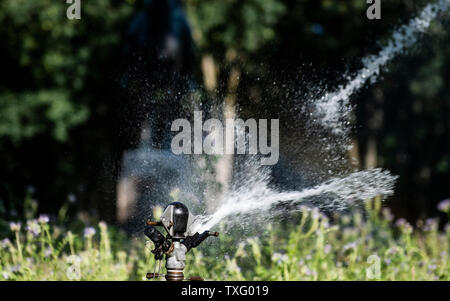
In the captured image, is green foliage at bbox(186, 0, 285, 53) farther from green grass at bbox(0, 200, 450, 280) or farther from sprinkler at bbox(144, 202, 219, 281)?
sprinkler at bbox(144, 202, 219, 281)

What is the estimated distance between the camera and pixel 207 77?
196 inches

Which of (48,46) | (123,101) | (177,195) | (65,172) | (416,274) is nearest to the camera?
(177,195)

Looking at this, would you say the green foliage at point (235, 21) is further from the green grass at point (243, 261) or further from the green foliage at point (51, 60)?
the green grass at point (243, 261)

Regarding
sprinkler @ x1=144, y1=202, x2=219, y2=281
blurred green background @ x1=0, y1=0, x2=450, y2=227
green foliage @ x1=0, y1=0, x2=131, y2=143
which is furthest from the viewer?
green foliage @ x1=0, y1=0, x2=131, y2=143

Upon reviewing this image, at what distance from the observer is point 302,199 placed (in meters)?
3.18

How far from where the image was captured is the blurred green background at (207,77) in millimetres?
5051

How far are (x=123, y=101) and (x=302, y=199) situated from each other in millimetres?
1454

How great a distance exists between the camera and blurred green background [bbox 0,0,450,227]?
199 inches

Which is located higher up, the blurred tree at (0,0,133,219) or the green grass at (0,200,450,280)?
the blurred tree at (0,0,133,219)

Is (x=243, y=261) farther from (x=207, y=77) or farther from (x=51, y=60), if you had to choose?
(x=51, y=60)

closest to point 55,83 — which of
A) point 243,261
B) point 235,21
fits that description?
point 235,21

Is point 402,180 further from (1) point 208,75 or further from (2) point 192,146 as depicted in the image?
(2) point 192,146

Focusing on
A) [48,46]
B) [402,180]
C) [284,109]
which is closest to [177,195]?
[284,109]

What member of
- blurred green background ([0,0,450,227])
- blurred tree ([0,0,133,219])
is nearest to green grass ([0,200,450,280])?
blurred green background ([0,0,450,227])
